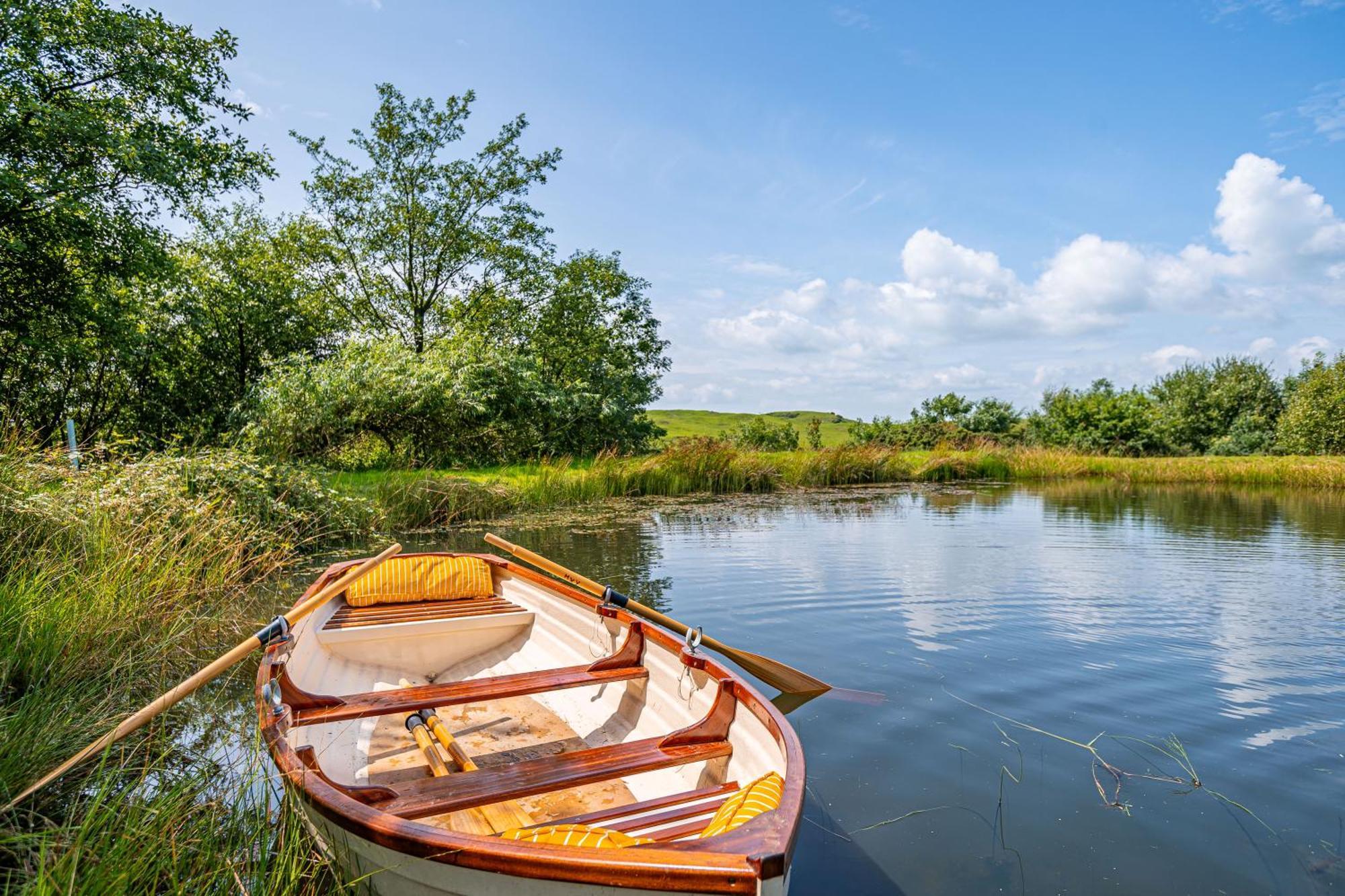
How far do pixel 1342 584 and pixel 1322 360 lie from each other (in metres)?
38.4

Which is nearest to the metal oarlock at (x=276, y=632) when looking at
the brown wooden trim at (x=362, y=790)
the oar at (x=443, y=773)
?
the oar at (x=443, y=773)

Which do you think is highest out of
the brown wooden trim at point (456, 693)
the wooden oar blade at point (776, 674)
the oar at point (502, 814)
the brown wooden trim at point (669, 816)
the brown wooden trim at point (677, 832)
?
the brown wooden trim at point (456, 693)

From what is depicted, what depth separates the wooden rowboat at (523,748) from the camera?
1864 mm

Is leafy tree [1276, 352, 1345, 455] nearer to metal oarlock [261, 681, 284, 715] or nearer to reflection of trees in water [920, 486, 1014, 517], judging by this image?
reflection of trees in water [920, 486, 1014, 517]

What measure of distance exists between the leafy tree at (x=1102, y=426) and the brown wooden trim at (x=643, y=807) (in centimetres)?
3291

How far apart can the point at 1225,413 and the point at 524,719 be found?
46923 mm

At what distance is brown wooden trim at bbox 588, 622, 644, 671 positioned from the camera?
159 inches

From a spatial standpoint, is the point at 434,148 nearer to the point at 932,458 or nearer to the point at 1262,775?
the point at 932,458

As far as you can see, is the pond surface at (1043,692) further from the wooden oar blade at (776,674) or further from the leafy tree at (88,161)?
the leafy tree at (88,161)

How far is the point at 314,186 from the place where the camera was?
70.1 ft

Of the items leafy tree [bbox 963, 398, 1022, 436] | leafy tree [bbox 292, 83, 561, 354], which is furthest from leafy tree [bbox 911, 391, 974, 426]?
leafy tree [bbox 292, 83, 561, 354]

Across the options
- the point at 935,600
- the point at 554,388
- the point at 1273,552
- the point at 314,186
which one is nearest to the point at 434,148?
the point at 314,186

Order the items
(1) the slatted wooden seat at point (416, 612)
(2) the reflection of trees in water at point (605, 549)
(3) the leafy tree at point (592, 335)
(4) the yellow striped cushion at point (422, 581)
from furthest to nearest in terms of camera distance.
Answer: (3) the leafy tree at point (592, 335)
(2) the reflection of trees in water at point (605, 549)
(4) the yellow striped cushion at point (422, 581)
(1) the slatted wooden seat at point (416, 612)

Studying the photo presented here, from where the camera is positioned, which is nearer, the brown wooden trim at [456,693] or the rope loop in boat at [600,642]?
the brown wooden trim at [456,693]
